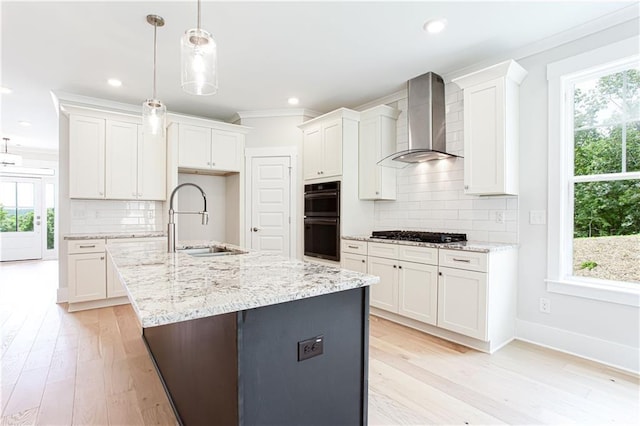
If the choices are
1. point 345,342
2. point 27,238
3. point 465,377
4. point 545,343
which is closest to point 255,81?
point 345,342

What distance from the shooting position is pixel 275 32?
2.81m

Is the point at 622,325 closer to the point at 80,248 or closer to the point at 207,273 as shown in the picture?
the point at 207,273

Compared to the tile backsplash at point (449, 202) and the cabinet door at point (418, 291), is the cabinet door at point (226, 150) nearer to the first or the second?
the tile backsplash at point (449, 202)

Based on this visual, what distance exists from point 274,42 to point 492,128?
209 cm

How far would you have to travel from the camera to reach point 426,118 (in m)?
3.50

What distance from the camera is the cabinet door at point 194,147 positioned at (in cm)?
440

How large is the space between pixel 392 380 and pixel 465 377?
526mm

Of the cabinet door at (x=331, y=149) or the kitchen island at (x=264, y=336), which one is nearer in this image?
the kitchen island at (x=264, y=336)

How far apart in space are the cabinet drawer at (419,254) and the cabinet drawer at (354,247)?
0.51m

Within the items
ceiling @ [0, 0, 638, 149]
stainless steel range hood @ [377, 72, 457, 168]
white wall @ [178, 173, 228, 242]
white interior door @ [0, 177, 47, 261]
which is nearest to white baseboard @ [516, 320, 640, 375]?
stainless steel range hood @ [377, 72, 457, 168]

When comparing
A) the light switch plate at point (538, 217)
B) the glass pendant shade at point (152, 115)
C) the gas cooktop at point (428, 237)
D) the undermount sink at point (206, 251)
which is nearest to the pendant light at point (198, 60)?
the glass pendant shade at point (152, 115)

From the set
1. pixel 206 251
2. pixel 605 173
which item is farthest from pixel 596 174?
pixel 206 251

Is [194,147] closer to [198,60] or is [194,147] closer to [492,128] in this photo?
[198,60]

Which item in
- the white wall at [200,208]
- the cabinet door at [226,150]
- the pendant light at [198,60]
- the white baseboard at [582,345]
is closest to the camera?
the pendant light at [198,60]
